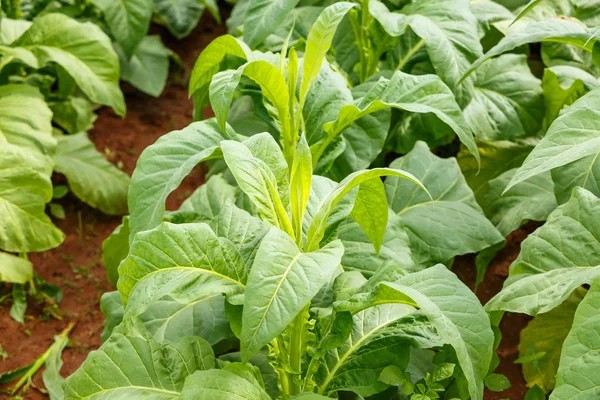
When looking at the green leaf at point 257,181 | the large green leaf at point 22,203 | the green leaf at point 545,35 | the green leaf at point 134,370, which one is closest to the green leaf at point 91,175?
the large green leaf at point 22,203

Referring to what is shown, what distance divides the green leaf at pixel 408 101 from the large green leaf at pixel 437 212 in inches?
12.0

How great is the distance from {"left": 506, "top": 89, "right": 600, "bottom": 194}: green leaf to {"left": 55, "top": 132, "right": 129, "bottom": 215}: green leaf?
1.91m

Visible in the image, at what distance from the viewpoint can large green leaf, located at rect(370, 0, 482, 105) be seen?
2.12m

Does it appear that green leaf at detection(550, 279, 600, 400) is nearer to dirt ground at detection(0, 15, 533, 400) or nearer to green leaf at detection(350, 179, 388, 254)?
green leaf at detection(350, 179, 388, 254)

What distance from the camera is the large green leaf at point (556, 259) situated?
1505mm

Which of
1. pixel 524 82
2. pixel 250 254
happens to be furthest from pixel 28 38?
pixel 524 82

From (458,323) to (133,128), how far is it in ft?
7.73

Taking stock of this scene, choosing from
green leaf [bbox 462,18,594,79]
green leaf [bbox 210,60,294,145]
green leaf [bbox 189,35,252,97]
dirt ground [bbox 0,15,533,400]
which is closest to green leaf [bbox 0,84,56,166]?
dirt ground [bbox 0,15,533,400]

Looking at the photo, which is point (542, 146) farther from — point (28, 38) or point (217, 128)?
point (28, 38)

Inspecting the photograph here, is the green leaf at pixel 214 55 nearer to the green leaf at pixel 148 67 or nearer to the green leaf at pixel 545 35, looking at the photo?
the green leaf at pixel 545 35

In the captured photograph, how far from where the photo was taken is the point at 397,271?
1523 millimetres

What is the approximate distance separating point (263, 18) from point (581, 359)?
135cm

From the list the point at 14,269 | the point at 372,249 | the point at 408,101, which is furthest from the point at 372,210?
the point at 14,269

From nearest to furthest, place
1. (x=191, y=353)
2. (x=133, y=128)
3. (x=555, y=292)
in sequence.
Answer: (x=555, y=292) < (x=191, y=353) < (x=133, y=128)
